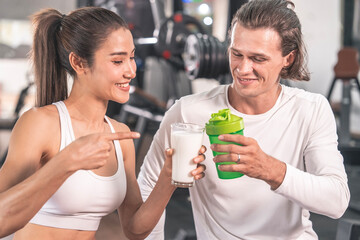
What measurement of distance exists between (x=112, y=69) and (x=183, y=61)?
12.7 feet

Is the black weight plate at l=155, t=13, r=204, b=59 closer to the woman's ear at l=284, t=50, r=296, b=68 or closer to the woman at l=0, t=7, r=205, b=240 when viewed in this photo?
the woman's ear at l=284, t=50, r=296, b=68

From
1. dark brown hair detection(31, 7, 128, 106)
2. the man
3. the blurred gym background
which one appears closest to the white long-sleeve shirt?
the man

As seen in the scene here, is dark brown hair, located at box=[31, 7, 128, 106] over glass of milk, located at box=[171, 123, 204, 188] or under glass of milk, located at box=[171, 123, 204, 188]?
over

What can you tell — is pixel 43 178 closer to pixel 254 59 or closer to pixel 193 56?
pixel 254 59

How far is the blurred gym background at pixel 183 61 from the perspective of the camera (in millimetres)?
4105

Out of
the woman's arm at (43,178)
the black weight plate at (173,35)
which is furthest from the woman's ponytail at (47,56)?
the black weight plate at (173,35)

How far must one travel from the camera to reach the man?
4.95 ft

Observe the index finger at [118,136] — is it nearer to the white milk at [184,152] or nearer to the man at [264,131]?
the white milk at [184,152]

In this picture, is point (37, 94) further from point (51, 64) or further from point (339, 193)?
point (339, 193)

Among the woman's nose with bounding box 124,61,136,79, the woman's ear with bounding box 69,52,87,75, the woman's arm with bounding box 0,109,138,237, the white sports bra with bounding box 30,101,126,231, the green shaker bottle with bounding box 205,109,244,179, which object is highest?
the woman's ear with bounding box 69,52,87,75

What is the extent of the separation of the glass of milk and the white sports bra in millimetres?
280

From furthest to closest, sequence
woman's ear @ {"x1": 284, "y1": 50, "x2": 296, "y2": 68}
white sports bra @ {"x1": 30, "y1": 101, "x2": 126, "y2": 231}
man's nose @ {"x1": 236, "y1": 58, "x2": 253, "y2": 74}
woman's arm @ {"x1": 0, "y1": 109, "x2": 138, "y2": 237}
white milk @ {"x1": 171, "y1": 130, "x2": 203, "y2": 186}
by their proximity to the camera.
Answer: woman's ear @ {"x1": 284, "y1": 50, "x2": 296, "y2": 68}, man's nose @ {"x1": 236, "y1": 58, "x2": 253, "y2": 74}, white sports bra @ {"x1": 30, "y1": 101, "x2": 126, "y2": 231}, white milk @ {"x1": 171, "y1": 130, "x2": 203, "y2": 186}, woman's arm @ {"x1": 0, "y1": 109, "x2": 138, "y2": 237}

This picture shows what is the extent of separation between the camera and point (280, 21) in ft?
5.12

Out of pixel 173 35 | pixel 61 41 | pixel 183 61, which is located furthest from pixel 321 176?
pixel 183 61
